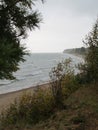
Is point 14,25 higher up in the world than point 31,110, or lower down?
higher up

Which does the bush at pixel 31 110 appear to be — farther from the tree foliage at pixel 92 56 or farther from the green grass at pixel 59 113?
the tree foliage at pixel 92 56

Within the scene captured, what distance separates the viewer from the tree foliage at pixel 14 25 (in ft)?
43.2

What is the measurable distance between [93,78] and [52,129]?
989 cm

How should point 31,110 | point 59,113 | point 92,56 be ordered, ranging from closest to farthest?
point 59,113 → point 31,110 → point 92,56

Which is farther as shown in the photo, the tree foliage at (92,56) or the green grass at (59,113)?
the tree foliage at (92,56)

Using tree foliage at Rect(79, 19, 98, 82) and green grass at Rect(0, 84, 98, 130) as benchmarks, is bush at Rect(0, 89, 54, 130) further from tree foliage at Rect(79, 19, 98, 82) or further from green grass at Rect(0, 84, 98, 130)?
tree foliage at Rect(79, 19, 98, 82)

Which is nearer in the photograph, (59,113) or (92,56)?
(59,113)

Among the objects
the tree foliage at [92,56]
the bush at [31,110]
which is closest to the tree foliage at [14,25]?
the bush at [31,110]

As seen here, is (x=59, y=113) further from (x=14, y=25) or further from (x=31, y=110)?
(x=14, y=25)

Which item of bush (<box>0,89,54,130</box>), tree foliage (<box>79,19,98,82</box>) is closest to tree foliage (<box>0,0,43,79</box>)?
bush (<box>0,89,54,130</box>)

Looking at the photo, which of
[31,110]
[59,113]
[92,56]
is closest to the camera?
[59,113]

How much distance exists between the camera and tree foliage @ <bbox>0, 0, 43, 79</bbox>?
13.2 metres

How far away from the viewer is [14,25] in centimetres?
1484

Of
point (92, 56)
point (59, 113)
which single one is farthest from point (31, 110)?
point (92, 56)
